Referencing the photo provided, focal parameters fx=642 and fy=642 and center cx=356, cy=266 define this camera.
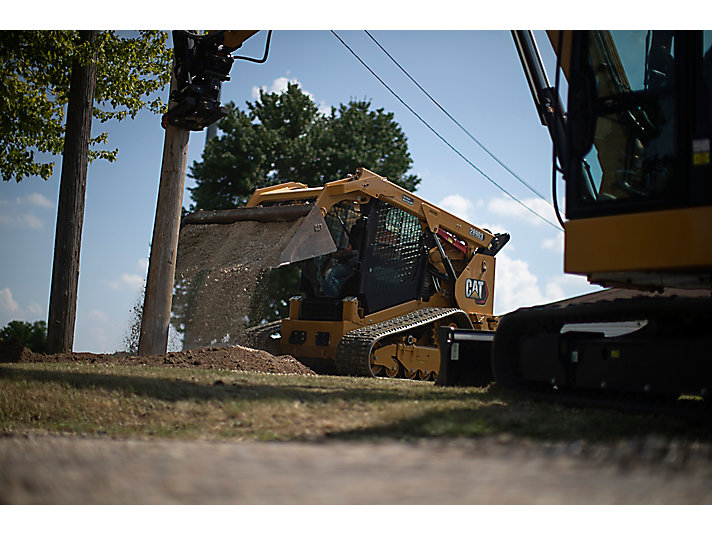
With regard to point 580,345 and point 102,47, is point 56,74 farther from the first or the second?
point 580,345

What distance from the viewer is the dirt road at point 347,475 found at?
1.84m

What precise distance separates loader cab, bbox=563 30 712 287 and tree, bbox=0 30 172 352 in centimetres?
702

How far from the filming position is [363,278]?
995cm

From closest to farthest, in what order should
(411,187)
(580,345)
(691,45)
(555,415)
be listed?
(555,415) → (691,45) → (580,345) → (411,187)

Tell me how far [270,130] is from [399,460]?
23270mm

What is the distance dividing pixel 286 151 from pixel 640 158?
2073cm

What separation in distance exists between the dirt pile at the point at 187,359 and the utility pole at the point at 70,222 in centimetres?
95

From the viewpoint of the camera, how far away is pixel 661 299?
430 centimetres

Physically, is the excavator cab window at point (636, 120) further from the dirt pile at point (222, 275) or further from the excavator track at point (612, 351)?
the dirt pile at point (222, 275)

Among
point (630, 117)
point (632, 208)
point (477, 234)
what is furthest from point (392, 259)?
point (632, 208)

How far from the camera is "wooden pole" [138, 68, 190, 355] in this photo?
8117 mm

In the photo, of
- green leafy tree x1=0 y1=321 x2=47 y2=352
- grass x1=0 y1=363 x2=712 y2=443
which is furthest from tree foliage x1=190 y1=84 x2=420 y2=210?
grass x1=0 y1=363 x2=712 y2=443

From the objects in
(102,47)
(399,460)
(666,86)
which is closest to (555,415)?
(399,460)

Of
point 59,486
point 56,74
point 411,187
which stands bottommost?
point 59,486
